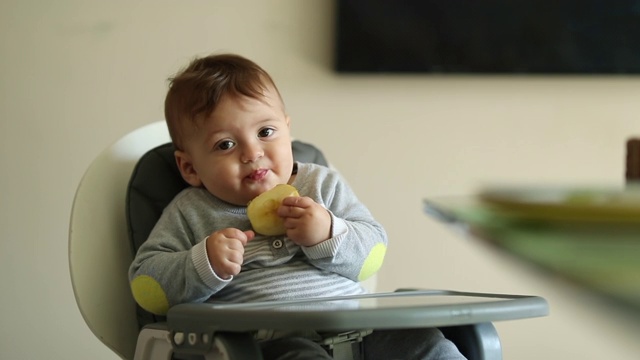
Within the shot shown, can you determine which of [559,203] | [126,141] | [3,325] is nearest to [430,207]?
[559,203]

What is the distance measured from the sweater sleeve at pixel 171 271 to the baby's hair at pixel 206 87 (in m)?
0.16

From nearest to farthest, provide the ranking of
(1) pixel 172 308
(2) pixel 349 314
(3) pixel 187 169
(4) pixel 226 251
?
1. (2) pixel 349 314
2. (1) pixel 172 308
3. (4) pixel 226 251
4. (3) pixel 187 169

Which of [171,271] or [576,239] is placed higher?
[576,239]

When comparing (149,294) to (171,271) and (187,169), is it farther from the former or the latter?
(187,169)

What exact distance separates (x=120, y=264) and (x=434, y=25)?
3.25 ft

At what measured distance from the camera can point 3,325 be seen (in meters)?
1.98

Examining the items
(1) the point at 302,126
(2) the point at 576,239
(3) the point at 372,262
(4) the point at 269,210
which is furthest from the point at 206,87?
(2) the point at 576,239

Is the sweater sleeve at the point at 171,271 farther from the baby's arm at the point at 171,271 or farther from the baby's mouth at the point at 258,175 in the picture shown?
the baby's mouth at the point at 258,175

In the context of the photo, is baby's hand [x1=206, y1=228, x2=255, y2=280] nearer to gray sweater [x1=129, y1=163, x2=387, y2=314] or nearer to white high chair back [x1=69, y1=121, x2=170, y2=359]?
gray sweater [x1=129, y1=163, x2=387, y2=314]

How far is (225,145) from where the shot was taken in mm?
1371

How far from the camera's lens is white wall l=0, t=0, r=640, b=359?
77.7 inches

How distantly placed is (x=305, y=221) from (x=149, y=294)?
240mm

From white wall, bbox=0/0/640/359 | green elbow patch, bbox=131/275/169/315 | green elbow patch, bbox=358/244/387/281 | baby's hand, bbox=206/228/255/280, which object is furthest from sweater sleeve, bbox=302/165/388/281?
white wall, bbox=0/0/640/359

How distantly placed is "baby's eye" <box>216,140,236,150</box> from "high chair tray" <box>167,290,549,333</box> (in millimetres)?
330
